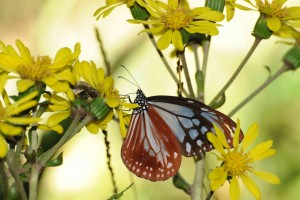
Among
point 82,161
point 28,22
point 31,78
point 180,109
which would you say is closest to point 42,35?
point 28,22

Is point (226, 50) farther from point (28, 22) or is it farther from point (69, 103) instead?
point (69, 103)

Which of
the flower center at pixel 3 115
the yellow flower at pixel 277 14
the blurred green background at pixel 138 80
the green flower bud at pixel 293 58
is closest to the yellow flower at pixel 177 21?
the yellow flower at pixel 277 14

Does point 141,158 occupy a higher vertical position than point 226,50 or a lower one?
lower

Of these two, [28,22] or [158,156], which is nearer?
[158,156]

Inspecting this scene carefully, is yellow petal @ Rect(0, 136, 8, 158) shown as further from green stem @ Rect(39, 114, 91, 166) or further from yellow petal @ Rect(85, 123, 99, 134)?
yellow petal @ Rect(85, 123, 99, 134)

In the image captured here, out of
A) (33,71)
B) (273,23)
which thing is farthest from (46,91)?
(273,23)

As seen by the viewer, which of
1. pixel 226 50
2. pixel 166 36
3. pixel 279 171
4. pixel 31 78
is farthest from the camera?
pixel 226 50

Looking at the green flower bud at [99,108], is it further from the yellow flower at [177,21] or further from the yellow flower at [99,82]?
the yellow flower at [177,21]
